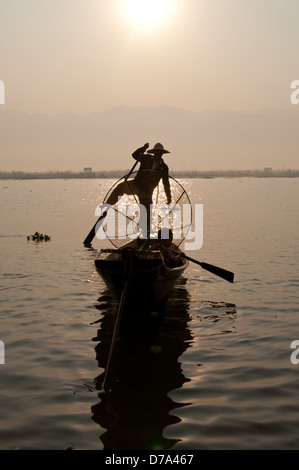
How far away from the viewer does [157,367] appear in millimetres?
9734

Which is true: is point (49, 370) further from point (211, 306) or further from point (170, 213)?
point (170, 213)

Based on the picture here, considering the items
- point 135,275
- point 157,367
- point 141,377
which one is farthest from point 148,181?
point 141,377

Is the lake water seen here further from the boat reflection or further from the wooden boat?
the wooden boat

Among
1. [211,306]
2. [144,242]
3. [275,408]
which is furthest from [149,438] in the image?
[144,242]

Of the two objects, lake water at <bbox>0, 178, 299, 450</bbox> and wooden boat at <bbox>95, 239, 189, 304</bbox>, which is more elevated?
wooden boat at <bbox>95, 239, 189, 304</bbox>

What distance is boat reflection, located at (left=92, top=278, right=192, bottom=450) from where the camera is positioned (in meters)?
7.11

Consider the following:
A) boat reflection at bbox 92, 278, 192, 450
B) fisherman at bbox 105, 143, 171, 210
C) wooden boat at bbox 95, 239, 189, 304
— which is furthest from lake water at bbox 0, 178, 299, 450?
fisherman at bbox 105, 143, 171, 210

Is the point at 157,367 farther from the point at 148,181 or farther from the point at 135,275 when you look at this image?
the point at 148,181

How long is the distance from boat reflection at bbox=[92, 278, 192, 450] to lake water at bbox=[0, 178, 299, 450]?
0.02 m

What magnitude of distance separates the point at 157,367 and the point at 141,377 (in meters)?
0.61

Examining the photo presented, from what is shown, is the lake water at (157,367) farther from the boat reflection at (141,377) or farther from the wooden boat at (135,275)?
the wooden boat at (135,275)

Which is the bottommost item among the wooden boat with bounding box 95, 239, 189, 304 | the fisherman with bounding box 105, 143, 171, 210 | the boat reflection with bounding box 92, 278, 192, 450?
the boat reflection with bounding box 92, 278, 192, 450

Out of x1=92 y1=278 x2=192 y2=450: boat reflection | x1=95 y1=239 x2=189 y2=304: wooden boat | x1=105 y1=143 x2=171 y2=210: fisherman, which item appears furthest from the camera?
x1=105 y1=143 x2=171 y2=210: fisherman

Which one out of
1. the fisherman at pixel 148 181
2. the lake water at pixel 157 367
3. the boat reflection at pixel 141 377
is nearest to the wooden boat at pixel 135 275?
the boat reflection at pixel 141 377
